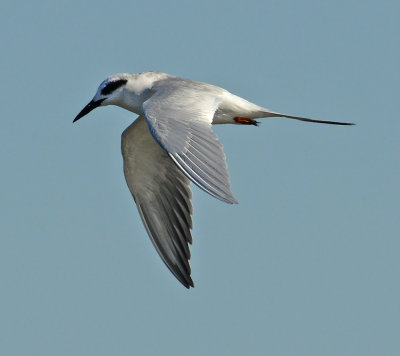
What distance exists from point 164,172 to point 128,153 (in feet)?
2.20

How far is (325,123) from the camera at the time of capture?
650 inches

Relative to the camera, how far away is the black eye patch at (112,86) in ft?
56.3

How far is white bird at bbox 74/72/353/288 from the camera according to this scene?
13.8 meters

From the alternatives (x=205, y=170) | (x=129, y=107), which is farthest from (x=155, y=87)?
(x=205, y=170)

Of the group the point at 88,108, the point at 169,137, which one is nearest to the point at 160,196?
the point at 88,108

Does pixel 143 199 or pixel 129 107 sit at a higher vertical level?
pixel 129 107

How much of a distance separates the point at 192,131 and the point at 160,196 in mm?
4126

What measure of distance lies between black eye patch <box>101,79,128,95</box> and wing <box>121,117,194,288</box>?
0.69 m

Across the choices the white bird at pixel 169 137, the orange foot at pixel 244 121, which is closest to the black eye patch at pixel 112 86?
the white bird at pixel 169 137

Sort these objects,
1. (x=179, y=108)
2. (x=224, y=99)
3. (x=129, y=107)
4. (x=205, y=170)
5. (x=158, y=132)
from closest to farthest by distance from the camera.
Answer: (x=205, y=170) → (x=158, y=132) → (x=179, y=108) → (x=224, y=99) → (x=129, y=107)

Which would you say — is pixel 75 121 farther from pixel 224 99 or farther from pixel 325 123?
pixel 325 123

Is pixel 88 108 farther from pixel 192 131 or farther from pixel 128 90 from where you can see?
pixel 192 131

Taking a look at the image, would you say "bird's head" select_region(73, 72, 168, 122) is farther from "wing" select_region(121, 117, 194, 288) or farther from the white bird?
"wing" select_region(121, 117, 194, 288)

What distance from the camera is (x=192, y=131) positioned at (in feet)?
45.5
